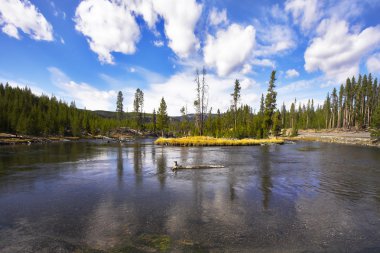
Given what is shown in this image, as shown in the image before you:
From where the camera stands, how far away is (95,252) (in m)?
5.90

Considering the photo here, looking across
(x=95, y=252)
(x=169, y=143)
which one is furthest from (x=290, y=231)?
(x=169, y=143)

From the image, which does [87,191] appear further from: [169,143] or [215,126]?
[215,126]

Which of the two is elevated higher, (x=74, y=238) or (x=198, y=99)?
(x=198, y=99)

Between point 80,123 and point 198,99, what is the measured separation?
242 ft

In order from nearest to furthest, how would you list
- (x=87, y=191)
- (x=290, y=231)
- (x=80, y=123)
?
(x=290, y=231) < (x=87, y=191) < (x=80, y=123)

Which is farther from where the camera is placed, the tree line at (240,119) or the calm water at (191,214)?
the tree line at (240,119)

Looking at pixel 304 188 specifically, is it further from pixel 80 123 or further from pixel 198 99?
pixel 80 123

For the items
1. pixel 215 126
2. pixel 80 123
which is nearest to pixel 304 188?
pixel 215 126

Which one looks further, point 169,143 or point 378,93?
point 378,93

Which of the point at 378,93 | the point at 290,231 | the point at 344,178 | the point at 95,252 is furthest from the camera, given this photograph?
the point at 378,93

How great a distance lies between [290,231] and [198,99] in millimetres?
50537

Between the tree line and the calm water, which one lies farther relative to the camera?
the tree line

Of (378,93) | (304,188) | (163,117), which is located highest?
(378,93)

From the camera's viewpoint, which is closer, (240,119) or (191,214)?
(191,214)
